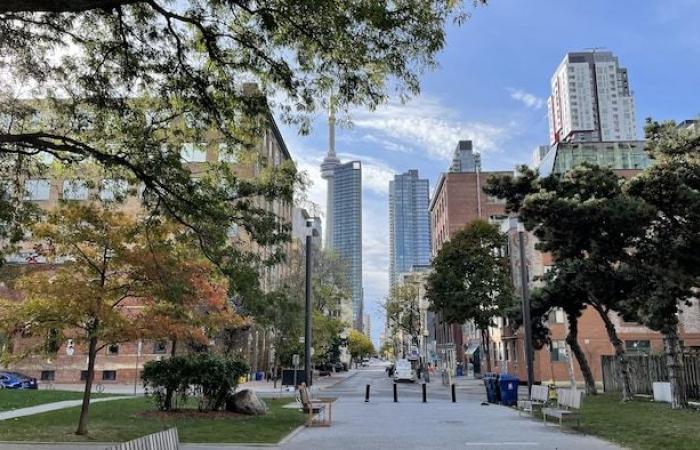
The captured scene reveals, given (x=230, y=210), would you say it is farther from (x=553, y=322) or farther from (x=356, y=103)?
(x=553, y=322)

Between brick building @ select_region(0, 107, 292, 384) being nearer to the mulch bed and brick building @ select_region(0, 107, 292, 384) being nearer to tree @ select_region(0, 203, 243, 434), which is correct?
tree @ select_region(0, 203, 243, 434)

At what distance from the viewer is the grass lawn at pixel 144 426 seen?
13.9 metres

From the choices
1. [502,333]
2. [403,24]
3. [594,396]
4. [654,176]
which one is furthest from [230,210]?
[502,333]

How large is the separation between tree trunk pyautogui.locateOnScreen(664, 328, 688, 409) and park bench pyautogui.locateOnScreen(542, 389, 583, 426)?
16.8 ft

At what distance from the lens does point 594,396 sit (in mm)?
27797

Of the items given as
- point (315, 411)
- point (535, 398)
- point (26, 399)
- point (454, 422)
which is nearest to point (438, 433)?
point (454, 422)

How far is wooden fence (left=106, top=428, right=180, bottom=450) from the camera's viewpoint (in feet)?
22.5

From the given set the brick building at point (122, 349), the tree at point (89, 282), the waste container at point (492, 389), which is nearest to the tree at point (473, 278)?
the brick building at point (122, 349)

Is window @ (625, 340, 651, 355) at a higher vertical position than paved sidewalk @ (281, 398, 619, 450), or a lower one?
higher

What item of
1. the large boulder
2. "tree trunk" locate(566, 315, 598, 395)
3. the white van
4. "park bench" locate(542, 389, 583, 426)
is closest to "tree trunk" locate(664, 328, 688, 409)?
"park bench" locate(542, 389, 583, 426)

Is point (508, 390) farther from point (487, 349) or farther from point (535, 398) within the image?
point (487, 349)

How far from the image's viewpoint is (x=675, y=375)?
20.9 m

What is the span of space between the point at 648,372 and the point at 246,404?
1822cm

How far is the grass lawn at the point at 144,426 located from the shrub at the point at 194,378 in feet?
2.77
